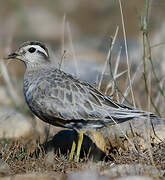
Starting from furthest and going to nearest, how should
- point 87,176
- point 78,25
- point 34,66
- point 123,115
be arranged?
point 78,25, point 34,66, point 123,115, point 87,176

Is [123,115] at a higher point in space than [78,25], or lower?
lower

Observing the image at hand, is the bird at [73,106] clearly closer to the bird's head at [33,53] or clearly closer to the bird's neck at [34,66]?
the bird's neck at [34,66]

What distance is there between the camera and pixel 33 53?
7.41 meters

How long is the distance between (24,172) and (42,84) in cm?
126

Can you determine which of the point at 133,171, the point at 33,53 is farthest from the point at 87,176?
the point at 33,53

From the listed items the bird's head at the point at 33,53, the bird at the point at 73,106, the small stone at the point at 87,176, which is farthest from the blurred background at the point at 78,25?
the small stone at the point at 87,176

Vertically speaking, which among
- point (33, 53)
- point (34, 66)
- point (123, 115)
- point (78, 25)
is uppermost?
point (78, 25)

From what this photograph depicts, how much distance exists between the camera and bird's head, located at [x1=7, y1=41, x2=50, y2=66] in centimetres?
738

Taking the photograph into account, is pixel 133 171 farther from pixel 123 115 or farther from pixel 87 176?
pixel 123 115

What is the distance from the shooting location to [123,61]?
562 inches

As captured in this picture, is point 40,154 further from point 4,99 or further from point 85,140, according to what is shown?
point 4,99

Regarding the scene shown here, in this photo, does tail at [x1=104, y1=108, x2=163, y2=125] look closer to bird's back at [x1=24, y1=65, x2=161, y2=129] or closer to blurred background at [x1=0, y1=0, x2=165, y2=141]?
bird's back at [x1=24, y1=65, x2=161, y2=129]

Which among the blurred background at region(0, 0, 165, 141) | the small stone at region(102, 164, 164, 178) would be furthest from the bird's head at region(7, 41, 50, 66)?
the blurred background at region(0, 0, 165, 141)

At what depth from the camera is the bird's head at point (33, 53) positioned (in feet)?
24.2
